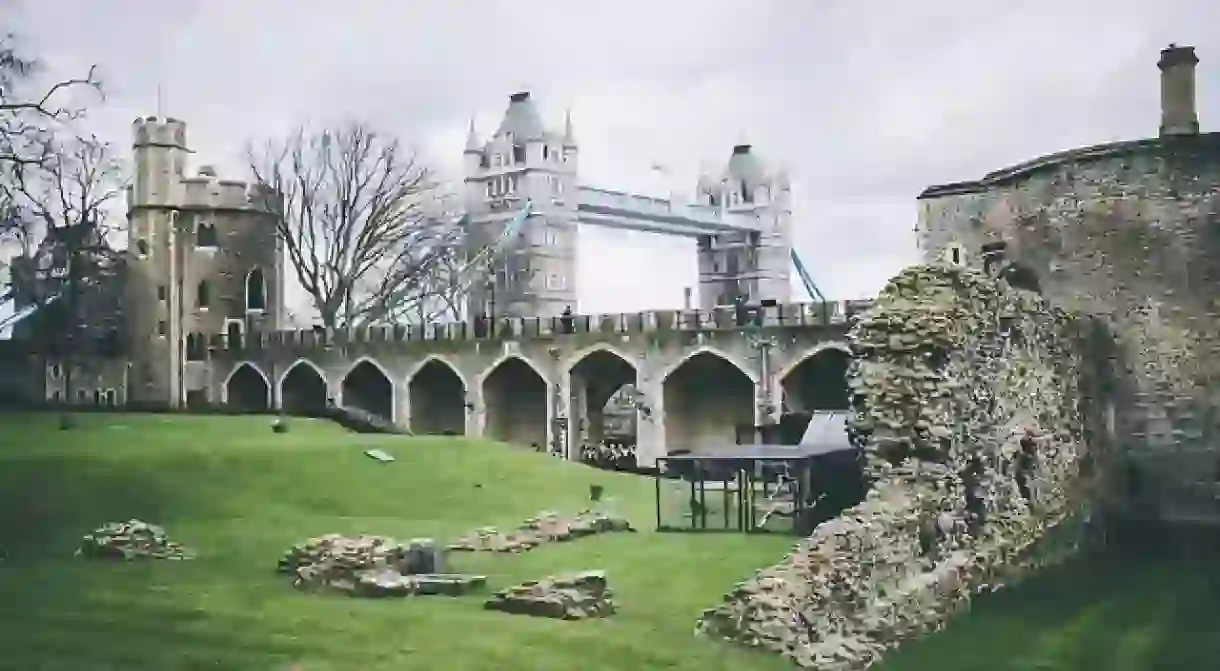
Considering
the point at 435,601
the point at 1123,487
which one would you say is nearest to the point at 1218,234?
the point at 1123,487

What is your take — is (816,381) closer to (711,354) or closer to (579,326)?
(711,354)

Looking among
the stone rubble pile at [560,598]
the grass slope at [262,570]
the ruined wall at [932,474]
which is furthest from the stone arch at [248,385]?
the stone rubble pile at [560,598]

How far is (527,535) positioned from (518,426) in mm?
20530

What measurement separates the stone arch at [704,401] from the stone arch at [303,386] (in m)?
10.4

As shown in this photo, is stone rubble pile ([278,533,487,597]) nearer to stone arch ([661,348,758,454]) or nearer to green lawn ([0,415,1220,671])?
green lawn ([0,415,1220,671])

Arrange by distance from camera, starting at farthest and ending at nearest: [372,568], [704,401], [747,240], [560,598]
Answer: [747,240] → [704,401] → [372,568] → [560,598]

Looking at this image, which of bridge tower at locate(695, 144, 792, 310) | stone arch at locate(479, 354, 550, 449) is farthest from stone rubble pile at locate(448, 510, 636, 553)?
bridge tower at locate(695, 144, 792, 310)

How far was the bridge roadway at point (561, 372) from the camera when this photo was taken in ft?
92.0

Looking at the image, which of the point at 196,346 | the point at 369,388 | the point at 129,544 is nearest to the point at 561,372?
the point at 369,388

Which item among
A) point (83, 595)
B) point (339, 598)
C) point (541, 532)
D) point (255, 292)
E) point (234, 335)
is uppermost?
point (255, 292)

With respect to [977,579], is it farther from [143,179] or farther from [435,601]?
[143,179]

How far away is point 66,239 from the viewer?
37.1ft

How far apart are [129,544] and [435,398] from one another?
25.2 m

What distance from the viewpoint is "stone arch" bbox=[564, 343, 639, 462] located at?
31547 millimetres
